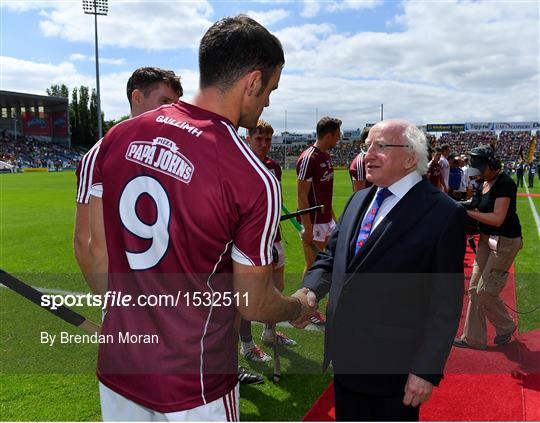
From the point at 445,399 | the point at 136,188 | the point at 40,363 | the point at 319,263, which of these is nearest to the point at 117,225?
the point at 136,188

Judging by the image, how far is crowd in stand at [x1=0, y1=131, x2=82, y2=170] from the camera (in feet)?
196

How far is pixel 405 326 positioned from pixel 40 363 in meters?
3.76

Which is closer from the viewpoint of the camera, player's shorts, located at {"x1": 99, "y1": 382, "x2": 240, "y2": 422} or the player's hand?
player's shorts, located at {"x1": 99, "y1": 382, "x2": 240, "y2": 422}

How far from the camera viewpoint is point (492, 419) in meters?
3.44

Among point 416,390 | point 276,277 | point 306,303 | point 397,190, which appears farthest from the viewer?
point 276,277

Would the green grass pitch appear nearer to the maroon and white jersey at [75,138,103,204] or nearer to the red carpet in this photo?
the red carpet

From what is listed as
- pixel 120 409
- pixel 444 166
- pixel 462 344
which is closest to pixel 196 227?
pixel 120 409

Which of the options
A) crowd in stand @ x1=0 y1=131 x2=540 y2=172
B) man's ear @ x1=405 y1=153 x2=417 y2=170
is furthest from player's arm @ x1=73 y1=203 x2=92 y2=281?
crowd in stand @ x1=0 y1=131 x2=540 y2=172

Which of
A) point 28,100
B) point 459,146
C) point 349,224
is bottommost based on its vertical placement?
point 349,224

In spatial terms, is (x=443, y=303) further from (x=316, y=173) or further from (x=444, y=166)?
(x=444, y=166)

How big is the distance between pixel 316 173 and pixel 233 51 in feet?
14.9

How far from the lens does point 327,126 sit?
6.17 meters

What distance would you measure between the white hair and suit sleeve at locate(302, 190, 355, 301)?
534 mm

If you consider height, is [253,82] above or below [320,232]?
above
